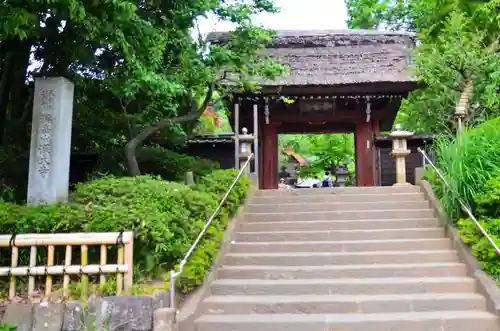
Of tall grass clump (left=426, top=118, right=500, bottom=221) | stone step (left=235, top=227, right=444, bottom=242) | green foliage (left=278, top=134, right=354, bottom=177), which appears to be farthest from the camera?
green foliage (left=278, top=134, right=354, bottom=177)

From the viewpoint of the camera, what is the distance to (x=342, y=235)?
6.60 m

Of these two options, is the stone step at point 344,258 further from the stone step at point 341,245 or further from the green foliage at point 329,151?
the green foliage at point 329,151

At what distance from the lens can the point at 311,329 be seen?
14.6 ft

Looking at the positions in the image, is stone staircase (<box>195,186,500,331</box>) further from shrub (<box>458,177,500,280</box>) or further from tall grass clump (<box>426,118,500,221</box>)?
tall grass clump (<box>426,118,500,221</box>)

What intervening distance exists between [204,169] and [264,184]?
317cm

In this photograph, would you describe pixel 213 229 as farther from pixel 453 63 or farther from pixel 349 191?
pixel 453 63

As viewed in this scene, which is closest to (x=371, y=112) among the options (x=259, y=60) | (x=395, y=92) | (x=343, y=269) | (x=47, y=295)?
(x=395, y=92)

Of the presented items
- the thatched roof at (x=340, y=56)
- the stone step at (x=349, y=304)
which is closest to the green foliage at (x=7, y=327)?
the stone step at (x=349, y=304)

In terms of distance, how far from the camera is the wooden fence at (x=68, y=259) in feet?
13.9

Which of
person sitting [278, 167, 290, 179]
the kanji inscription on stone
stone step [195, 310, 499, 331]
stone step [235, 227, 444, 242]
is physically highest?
person sitting [278, 167, 290, 179]

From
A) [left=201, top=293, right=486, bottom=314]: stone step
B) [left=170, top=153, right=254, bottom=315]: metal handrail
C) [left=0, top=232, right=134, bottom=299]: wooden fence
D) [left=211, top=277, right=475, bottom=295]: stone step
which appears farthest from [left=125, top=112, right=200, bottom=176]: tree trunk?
[left=201, top=293, right=486, bottom=314]: stone step

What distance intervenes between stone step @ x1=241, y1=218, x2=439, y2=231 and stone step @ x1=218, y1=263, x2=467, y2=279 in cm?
120

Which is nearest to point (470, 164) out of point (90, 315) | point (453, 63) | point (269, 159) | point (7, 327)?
point (453, 63)

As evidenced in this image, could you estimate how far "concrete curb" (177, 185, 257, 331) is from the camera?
4.35 m
